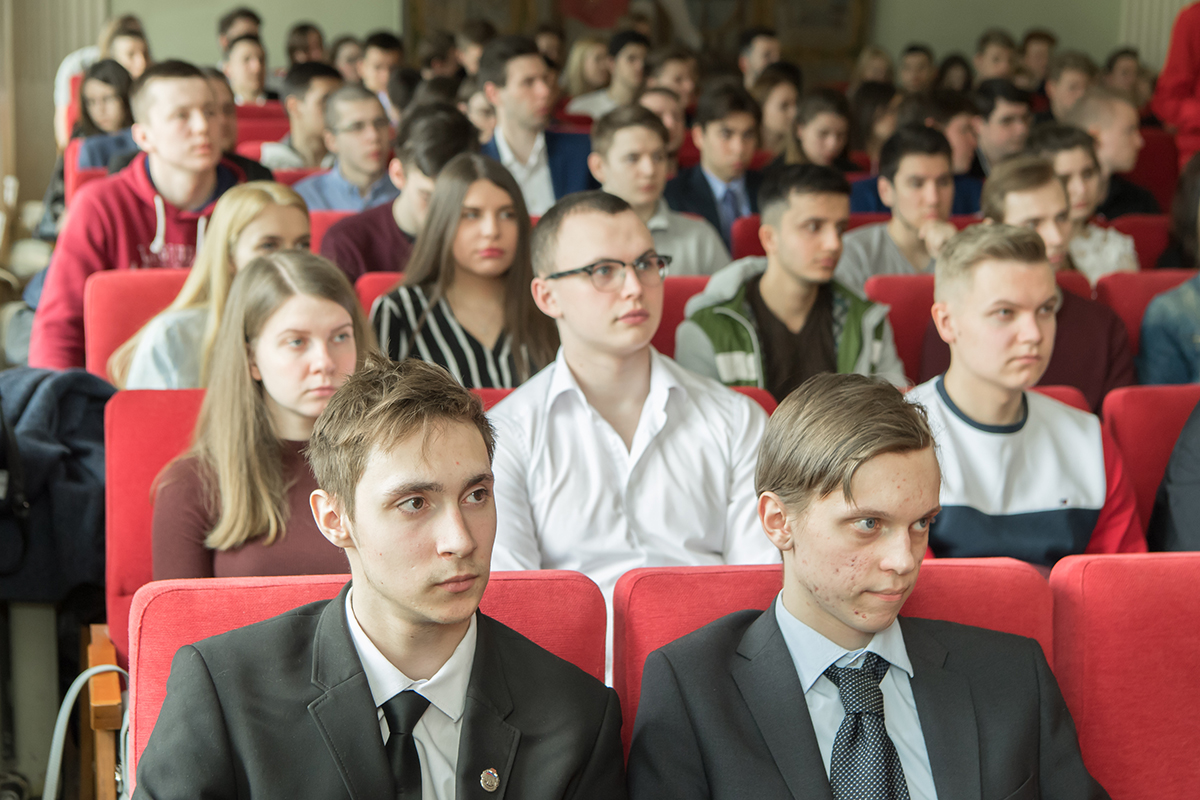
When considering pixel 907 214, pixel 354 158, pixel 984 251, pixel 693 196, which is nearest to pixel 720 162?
pixel 693 196

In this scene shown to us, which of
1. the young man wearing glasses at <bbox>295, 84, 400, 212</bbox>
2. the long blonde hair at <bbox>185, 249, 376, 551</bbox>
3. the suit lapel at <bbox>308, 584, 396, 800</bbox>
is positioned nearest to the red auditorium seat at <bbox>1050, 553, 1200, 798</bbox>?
the suit lapel at <bbox>308, 584, 396, 800</bbox>

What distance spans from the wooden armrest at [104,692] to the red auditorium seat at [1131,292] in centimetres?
242

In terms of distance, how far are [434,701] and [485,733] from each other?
0.20ft

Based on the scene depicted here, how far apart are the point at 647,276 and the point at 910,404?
2.45ft

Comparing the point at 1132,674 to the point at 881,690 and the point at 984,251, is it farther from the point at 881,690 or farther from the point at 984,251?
the point at 984,251

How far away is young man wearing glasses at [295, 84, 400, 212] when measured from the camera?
420 centimetres

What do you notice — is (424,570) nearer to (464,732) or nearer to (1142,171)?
(464,732)

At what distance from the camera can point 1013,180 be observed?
2.95m

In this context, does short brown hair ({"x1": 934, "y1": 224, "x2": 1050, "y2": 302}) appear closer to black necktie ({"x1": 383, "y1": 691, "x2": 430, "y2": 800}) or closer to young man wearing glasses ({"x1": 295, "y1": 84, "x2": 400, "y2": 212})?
black necktie ({"x1": 383, "y1": 691, "x2": 430, "y2": 800})

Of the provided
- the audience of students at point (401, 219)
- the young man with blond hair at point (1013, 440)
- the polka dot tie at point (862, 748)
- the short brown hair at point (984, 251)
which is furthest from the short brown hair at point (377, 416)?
the audience of students at point (401, 219)

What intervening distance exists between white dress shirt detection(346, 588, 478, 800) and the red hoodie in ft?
7.49

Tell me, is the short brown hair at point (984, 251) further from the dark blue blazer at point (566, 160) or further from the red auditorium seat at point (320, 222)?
the dark blue blazer at point (566, 160)

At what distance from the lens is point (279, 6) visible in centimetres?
840

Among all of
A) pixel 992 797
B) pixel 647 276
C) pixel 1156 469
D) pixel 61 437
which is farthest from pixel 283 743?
pixel 1156 469
